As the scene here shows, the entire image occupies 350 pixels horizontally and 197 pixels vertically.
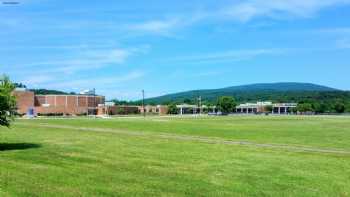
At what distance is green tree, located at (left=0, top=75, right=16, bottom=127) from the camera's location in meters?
28.8

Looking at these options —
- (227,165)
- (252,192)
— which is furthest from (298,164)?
(252,192)

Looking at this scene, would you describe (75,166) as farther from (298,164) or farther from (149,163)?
(298,164)

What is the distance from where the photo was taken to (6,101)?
29000mm

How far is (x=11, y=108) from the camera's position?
97.5ft

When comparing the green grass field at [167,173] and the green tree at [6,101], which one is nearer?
the green grass field at [167,173]

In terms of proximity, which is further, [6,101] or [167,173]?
[6,101]

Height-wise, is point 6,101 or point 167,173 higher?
point 6,101

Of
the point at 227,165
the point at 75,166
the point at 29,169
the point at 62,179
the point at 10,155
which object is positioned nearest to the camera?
the point at 62,179

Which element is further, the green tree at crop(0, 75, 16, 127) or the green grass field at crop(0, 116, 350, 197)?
the green tree at crop(0, 75, 16, 127)

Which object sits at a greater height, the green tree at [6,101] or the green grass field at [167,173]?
the green tree at [6,101]

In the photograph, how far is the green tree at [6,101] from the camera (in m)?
28.8

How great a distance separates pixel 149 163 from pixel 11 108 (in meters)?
9.90

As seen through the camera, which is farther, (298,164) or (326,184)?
(298,164)

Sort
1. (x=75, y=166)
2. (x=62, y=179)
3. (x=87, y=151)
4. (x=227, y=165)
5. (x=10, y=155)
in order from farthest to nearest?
(x=87, y=151) < (x=10, y=155) < (x=227, y=165) < (x=75, y=166) < (x=62, y=179)
